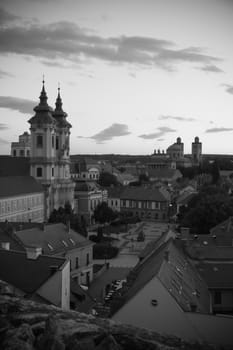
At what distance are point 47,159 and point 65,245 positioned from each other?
32363mm

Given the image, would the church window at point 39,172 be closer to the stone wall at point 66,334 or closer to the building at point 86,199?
the building at point 86,199

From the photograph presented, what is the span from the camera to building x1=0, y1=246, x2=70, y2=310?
63.7ft

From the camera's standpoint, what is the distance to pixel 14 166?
61188 mm

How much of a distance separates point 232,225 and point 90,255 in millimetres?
11783

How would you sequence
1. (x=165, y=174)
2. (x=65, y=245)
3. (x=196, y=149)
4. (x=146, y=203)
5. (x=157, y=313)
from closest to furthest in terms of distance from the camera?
1. (x=157, y=313)
2. (x=65, y=245)
3. (x=146, y=203)
4. (x=165, y=174)
5. (x=196, y=149)

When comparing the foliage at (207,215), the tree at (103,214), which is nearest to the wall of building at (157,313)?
the foliage at (207,215)

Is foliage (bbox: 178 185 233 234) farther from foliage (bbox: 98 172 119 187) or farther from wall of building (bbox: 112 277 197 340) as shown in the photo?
foliage (bbox: 98 172 119 187)

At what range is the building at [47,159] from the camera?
201 ft

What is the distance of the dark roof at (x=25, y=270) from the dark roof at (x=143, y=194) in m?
51.9

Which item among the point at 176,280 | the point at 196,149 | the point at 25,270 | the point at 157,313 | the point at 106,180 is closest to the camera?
the point at 157,313

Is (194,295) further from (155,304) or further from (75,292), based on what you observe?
(75,292)

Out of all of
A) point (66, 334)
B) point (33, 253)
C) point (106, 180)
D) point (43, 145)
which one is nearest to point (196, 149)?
point (106, 180)

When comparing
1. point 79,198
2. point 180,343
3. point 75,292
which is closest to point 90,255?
point 75,292

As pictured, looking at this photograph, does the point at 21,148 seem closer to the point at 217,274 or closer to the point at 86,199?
the point at 86,199
